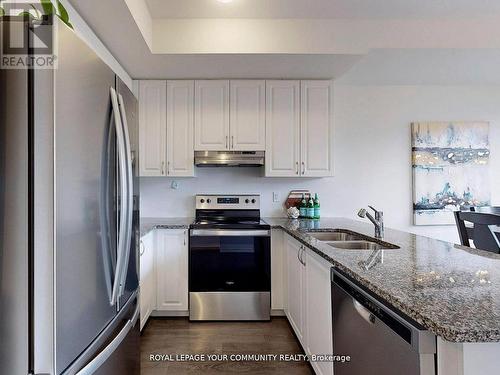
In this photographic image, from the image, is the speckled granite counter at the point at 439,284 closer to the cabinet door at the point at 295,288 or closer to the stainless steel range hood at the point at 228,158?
the cabinet door at the point at 295,288

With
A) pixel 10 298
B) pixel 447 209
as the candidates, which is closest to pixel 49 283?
pixel 10 298

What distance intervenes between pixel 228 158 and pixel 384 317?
2.34 metres

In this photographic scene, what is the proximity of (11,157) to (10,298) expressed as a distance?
356 mm

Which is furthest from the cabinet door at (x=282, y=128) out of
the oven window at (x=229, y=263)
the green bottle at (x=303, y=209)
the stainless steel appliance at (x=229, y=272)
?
the oven window at (x=229, y=263)

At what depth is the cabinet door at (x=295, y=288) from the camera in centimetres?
223

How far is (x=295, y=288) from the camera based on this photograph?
2451mm

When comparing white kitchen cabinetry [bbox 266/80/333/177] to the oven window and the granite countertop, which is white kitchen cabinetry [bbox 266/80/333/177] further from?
the granite countertop

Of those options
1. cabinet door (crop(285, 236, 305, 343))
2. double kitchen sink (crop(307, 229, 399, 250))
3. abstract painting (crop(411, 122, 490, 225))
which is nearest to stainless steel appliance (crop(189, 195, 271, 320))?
cabinet door (crop(285, 236, 305, 343))

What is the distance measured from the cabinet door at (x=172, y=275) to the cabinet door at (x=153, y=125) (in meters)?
0.71

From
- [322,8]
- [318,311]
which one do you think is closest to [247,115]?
[322,8]

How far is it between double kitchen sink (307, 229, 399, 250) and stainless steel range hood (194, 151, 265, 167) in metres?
0.99

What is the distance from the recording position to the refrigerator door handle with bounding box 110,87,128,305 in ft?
3.70

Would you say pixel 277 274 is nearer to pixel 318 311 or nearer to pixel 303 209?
pixel 303 209

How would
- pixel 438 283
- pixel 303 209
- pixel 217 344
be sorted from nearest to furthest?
pixel 438 283 < pixel 217 344 < pixel 303 209
